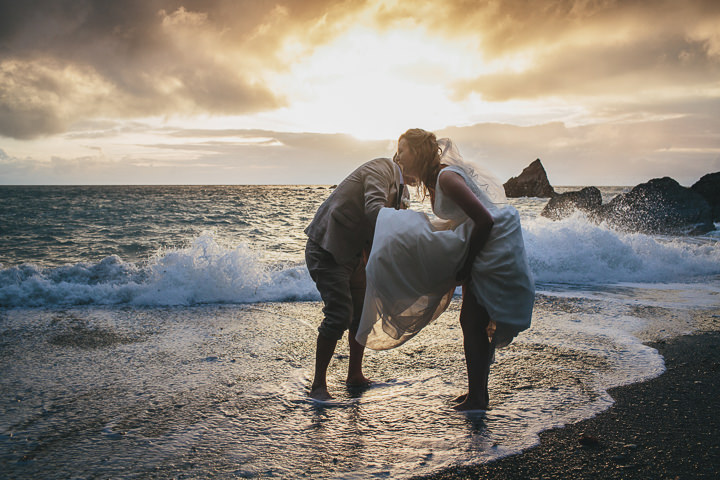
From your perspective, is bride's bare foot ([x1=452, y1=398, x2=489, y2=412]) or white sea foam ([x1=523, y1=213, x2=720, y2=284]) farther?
white sea foam ([x1=523, y1=213, x2=720, y2=284])

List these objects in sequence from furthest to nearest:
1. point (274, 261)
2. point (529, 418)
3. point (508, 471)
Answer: point (274, 261), point (529, 418), point (508, 471)

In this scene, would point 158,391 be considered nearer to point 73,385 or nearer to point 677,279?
point 73,385

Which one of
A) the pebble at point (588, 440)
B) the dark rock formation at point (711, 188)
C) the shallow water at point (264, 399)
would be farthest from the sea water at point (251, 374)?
the dark rock formation at point (711, 188)

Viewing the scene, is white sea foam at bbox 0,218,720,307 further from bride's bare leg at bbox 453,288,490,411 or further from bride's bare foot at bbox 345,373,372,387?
bride's bare leg at bbox 453,288,490,411

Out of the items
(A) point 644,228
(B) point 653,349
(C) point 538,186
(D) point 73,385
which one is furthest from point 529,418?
(C) point 538,186

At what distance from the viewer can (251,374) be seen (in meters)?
3.35

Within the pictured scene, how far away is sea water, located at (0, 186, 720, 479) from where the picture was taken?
2158 millimetres

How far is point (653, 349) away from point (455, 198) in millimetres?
2799

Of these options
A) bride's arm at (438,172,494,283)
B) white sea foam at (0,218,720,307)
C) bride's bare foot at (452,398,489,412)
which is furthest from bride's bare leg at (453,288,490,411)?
white sea foam at (0,218,720,307)

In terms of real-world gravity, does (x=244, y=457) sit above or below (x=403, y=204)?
below

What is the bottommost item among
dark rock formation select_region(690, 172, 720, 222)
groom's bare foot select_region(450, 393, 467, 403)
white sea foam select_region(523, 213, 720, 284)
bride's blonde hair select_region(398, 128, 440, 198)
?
groom's bare foot select_region(450, 393, 467, 403)

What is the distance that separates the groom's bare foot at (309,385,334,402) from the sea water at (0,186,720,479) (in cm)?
6

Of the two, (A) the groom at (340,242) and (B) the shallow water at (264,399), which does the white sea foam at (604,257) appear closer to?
(B) the shallow water at (264,399)

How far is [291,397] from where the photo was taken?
2.90 metres
